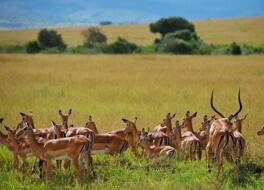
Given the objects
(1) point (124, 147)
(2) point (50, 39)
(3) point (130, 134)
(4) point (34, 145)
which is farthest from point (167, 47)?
(4) point (34, 145)

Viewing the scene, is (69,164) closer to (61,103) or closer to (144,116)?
(144,116)

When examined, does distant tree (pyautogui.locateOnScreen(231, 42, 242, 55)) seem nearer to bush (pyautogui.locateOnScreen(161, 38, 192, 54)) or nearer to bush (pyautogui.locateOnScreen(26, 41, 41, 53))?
bush (pyautogui.locateOnScreen(161, 38, 192, 54))

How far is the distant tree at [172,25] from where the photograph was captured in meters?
74.5

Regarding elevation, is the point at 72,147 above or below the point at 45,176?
above

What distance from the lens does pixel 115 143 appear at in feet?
42.7

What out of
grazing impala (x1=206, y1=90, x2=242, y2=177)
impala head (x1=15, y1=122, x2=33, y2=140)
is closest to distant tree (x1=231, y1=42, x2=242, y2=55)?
grazing impala (x1=206, y1=90, x2=242, y2=177)

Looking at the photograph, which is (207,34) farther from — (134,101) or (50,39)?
(134,101)

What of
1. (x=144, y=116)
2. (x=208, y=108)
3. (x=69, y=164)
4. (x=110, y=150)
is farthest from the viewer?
(x=208, y=108)

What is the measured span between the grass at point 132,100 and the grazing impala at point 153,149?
19cm

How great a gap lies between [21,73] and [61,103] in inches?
451

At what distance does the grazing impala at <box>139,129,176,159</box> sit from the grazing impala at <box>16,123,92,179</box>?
2.11 meters

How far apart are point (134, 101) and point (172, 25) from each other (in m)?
54.0

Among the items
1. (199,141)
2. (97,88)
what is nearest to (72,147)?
(199,141)

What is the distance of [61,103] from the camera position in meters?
21.9
